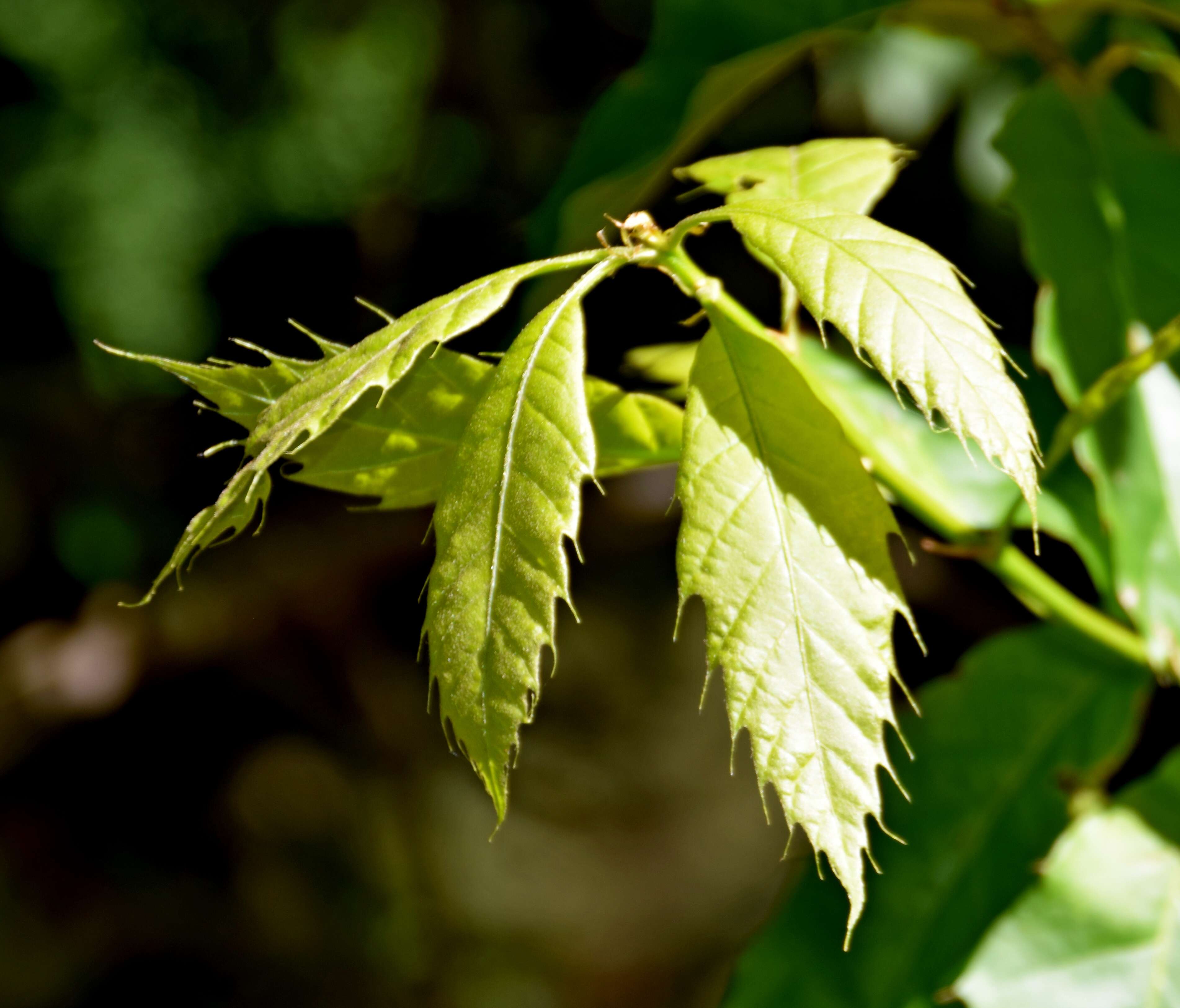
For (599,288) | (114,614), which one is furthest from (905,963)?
(114,614)

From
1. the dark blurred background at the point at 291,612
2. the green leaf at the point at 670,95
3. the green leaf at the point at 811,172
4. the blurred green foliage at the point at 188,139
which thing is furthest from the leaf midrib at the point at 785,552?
the blurred green foliage at the point at 188,139

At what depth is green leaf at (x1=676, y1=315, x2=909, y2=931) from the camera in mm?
333

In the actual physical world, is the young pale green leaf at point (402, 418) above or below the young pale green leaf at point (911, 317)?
below

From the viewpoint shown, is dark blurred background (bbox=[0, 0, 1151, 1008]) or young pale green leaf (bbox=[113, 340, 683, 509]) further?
dark blurred background (bbox=[0, 0, 1151, 1008])

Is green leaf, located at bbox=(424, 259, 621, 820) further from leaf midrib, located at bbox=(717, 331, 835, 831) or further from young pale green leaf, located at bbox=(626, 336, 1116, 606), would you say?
young pale green leaf, located at bbox=(626, 336, 1116, 606)

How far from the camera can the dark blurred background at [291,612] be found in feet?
4.12

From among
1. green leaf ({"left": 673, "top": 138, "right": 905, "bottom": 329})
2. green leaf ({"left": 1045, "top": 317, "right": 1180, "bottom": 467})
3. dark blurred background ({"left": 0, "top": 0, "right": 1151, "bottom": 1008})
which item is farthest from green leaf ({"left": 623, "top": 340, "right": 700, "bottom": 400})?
dark blurred background ({"left": 0, "top": 0, "right": 1151, "bottom": 1008})

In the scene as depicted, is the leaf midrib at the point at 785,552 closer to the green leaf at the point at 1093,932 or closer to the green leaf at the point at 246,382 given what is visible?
the green leaf at the point at 246,382

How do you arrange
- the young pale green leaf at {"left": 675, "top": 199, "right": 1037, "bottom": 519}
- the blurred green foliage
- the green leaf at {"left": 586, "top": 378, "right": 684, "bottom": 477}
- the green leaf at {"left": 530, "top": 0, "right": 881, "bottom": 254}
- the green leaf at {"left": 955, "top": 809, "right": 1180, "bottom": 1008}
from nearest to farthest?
the young pale green leaf at {"left": 675, "top": 199, "right": 1037, "bottom": 519} < the green leaf at {"left": 586, "top": 378, "right": 684, "bottom": 477} < the green leaf at {"left": 955, "top": 809, "right": 1180, "bottom": 1008} < the green leaf at {"left": 530, "top": 0, "right": 881, "bottom": 254} < the blurred green foliage

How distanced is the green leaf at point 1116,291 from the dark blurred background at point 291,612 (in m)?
0.50

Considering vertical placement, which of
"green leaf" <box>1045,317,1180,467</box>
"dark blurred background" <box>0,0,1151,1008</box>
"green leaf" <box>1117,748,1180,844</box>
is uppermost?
"green leaf" <box>1045,317,1180,467</box>

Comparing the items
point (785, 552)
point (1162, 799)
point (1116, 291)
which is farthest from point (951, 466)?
point (785, 552)

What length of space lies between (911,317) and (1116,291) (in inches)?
17.0

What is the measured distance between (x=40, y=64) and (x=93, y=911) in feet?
3.79
